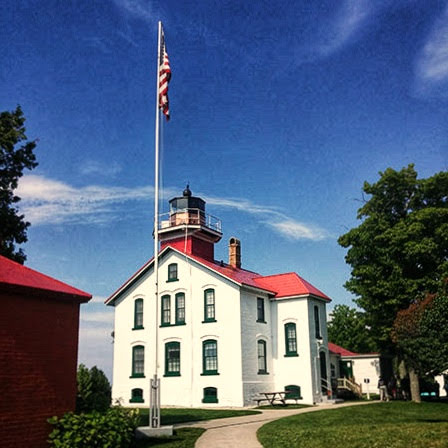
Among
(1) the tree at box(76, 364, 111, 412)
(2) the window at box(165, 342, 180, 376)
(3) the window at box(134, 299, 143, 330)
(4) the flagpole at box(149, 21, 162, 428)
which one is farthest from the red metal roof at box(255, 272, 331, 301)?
(1) the tree at box(76, 364, 111, 412)

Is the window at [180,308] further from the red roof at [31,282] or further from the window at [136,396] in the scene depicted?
the red roof at [31,282]

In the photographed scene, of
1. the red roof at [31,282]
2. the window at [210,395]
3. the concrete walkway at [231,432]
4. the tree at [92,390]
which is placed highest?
the red roof at [31,282]

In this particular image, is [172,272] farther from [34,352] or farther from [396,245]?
[34,352]

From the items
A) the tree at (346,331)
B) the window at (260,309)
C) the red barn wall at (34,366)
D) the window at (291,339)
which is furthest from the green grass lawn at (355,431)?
the tree at (346,331)

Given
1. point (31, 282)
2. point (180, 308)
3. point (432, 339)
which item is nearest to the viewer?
point (31, 282)

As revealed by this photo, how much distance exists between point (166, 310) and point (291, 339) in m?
7.67

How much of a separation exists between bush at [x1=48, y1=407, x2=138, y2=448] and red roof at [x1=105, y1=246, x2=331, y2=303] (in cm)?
1739

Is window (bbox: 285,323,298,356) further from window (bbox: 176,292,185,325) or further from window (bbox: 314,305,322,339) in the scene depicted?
window (bbox: 176,292,185,325)

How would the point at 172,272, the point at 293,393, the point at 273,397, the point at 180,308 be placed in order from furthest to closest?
the point at 172,272
the point at 180,308
the point at 293,393
the point at 273,397

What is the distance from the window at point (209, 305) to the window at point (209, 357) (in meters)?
1.34

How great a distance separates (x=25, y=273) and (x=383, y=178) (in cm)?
2303

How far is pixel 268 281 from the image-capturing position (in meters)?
32.8

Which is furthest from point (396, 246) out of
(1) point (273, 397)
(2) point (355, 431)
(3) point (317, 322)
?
(2) point (355, 431)

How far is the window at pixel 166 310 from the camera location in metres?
31.1
